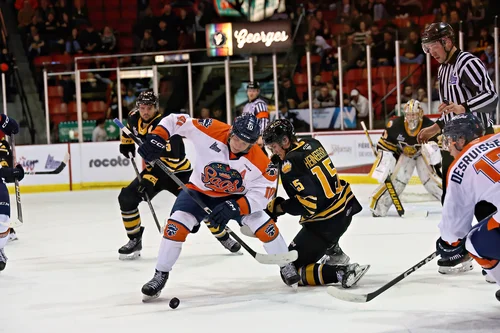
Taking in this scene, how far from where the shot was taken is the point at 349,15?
11.3 meters

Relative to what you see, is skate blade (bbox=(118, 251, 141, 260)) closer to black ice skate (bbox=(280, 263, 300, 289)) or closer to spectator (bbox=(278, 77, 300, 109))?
black ice skate (bbox=(280, 263, 300, 289))

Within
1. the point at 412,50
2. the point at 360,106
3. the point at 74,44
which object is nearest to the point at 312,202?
the point at 360,106

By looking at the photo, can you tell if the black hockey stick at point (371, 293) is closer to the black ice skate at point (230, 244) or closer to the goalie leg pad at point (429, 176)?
the black ice skate at point (230, 244)

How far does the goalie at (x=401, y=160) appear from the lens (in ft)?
21.6

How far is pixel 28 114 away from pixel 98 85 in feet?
4.17

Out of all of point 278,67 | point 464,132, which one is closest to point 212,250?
point 464,132

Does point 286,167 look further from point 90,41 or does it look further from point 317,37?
point 90,41

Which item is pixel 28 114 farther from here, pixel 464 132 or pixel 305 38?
pixel 464 132

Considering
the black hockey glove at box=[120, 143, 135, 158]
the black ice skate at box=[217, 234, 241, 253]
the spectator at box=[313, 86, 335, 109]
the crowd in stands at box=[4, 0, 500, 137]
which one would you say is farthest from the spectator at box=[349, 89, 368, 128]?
the black ice skate at box=[217, 234, 241, 253]

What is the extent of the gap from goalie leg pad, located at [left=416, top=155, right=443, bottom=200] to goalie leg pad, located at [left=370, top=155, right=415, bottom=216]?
3.0 inches

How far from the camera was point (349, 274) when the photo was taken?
3.74 metres

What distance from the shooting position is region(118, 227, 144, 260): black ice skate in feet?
16.4

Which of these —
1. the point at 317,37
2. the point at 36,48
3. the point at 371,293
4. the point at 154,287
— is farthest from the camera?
the point at 36,48

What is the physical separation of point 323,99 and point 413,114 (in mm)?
3286
